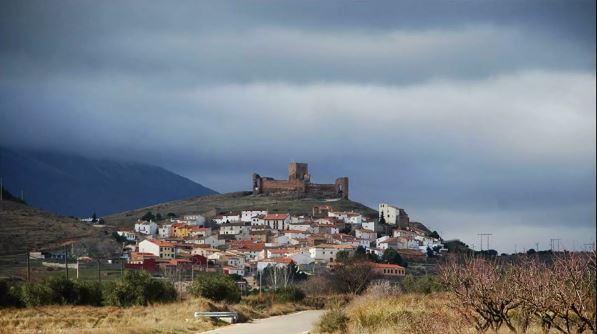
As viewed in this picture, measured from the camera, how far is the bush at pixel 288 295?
45344 mm

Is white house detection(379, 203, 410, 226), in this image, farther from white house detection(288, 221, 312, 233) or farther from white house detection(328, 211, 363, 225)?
white house detection(288, 221, 312, 233)

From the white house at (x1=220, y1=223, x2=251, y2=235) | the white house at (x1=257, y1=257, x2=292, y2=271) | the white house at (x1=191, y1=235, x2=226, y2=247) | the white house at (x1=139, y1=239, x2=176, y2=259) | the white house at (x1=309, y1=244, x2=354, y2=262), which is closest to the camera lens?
the white house at (x1=257, y1=257, x2=292, y2=271)

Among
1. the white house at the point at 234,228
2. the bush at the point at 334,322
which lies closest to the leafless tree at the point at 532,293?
the bush at the point at 334,322

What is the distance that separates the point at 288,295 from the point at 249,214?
10460 centimetres

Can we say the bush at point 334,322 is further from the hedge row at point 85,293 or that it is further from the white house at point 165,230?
the white house at point 165,230

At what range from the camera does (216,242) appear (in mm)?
128500

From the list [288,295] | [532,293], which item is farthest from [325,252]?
[532,293]

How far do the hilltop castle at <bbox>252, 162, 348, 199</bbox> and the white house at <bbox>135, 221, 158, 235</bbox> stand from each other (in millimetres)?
38798

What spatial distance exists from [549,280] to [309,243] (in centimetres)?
10296

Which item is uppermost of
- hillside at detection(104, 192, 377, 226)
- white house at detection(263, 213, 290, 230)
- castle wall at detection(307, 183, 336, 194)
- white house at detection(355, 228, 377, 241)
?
castle wall at detection(307, 183, 336, 194)

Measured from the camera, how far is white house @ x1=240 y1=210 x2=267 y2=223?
5837 inches

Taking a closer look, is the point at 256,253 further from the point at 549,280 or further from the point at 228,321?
the point at 549,280

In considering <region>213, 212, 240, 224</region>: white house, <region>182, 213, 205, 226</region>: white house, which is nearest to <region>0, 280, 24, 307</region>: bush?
<region>182, 213, 205, 226</region>: white house

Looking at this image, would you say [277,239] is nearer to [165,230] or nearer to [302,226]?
[302,226]
